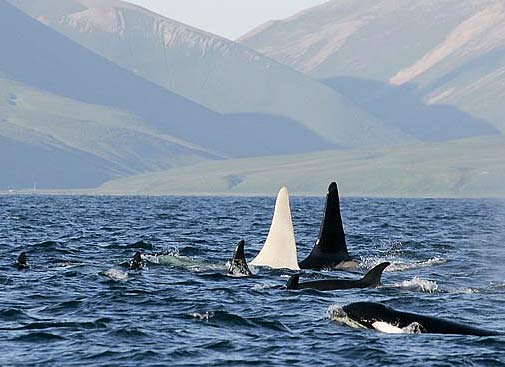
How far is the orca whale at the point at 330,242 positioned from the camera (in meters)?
29.0

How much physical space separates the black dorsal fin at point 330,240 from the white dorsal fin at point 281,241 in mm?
428

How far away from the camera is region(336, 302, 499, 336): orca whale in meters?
19.8

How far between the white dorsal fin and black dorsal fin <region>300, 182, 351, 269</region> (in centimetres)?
43

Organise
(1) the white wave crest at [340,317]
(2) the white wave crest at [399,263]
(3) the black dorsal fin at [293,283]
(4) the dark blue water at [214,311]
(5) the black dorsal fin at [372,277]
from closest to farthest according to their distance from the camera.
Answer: (4) the dark blue water at [214,311], (1) the white wave crest at [340,317], (3) the black dorsal fin at [293,283], (5) the black dorsal fin at [372,277], (2) the white wave crest at [399,263]

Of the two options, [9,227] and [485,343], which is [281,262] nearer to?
[485,343]

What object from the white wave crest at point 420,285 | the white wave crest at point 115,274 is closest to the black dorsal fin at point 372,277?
the white wave crest at point 420,285

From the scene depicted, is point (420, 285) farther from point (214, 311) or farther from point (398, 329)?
point (398, 329)

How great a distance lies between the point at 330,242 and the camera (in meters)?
29.8

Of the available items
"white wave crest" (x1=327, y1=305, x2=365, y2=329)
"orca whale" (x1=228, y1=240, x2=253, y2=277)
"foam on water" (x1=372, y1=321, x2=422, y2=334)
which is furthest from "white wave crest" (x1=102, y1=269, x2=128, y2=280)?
"foam on water" (x1=372, y1=321, x2=422, y2=334)

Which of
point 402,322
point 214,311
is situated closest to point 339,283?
point 214,311

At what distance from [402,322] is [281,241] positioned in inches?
387

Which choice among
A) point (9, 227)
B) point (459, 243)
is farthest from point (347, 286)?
point (9, 227)

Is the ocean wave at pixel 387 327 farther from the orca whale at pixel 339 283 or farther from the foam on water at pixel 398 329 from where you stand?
the orca whale at pixel 339 283

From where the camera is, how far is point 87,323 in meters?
21.1
